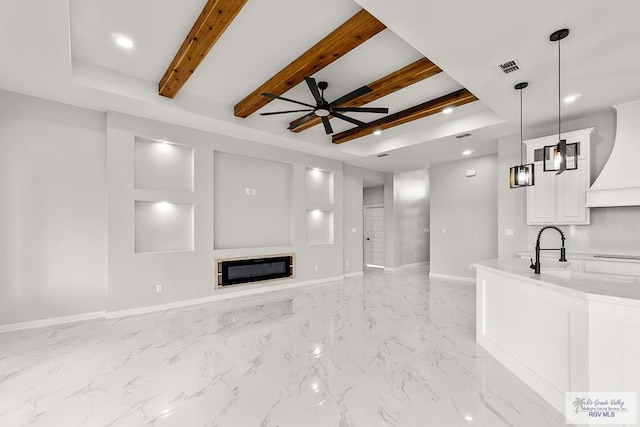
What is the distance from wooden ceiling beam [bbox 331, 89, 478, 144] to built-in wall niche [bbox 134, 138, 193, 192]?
292 cm

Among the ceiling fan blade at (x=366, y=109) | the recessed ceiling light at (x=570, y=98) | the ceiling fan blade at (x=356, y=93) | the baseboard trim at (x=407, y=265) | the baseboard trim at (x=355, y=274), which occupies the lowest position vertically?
the baseboard trim at (x=407, y=265)

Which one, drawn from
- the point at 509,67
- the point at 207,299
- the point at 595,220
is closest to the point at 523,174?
the point at 509,67

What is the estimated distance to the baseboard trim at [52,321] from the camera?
12.0 ft

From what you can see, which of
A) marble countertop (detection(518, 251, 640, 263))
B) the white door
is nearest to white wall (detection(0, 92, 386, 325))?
the white door

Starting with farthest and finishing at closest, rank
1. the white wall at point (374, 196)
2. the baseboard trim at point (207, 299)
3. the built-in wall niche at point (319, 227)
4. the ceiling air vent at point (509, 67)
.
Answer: the white wall at point (374, 196) → the built-in wall niche at point (319, 227) → the baseboard trim at point (207, 299) → the ceiling air vent at point (509, 67)

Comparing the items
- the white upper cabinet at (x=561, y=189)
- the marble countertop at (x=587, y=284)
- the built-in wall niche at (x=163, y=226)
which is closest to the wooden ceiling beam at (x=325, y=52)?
the built-in wall niche at (x=163, y=226)

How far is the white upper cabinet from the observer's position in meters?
4.09

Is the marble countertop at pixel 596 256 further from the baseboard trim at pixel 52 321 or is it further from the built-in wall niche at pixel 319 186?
the baseboard trim at pixel 52 321

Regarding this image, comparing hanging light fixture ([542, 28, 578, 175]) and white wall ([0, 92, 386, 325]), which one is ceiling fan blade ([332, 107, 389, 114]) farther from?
white wall ([0, 92, 386, 325])

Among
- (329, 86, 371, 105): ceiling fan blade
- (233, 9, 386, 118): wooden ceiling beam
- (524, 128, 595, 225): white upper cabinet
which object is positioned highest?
(233, 9, 386, 118): wooden ceiling beam

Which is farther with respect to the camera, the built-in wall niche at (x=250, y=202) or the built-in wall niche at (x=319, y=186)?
the built-in wall niche at (x=319, y=186)

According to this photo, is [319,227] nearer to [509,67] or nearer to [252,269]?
[252,269]

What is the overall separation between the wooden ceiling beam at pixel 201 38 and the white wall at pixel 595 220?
485 centimetres

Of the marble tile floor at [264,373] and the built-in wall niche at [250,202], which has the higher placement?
the built-in wall niche at [250,202]
